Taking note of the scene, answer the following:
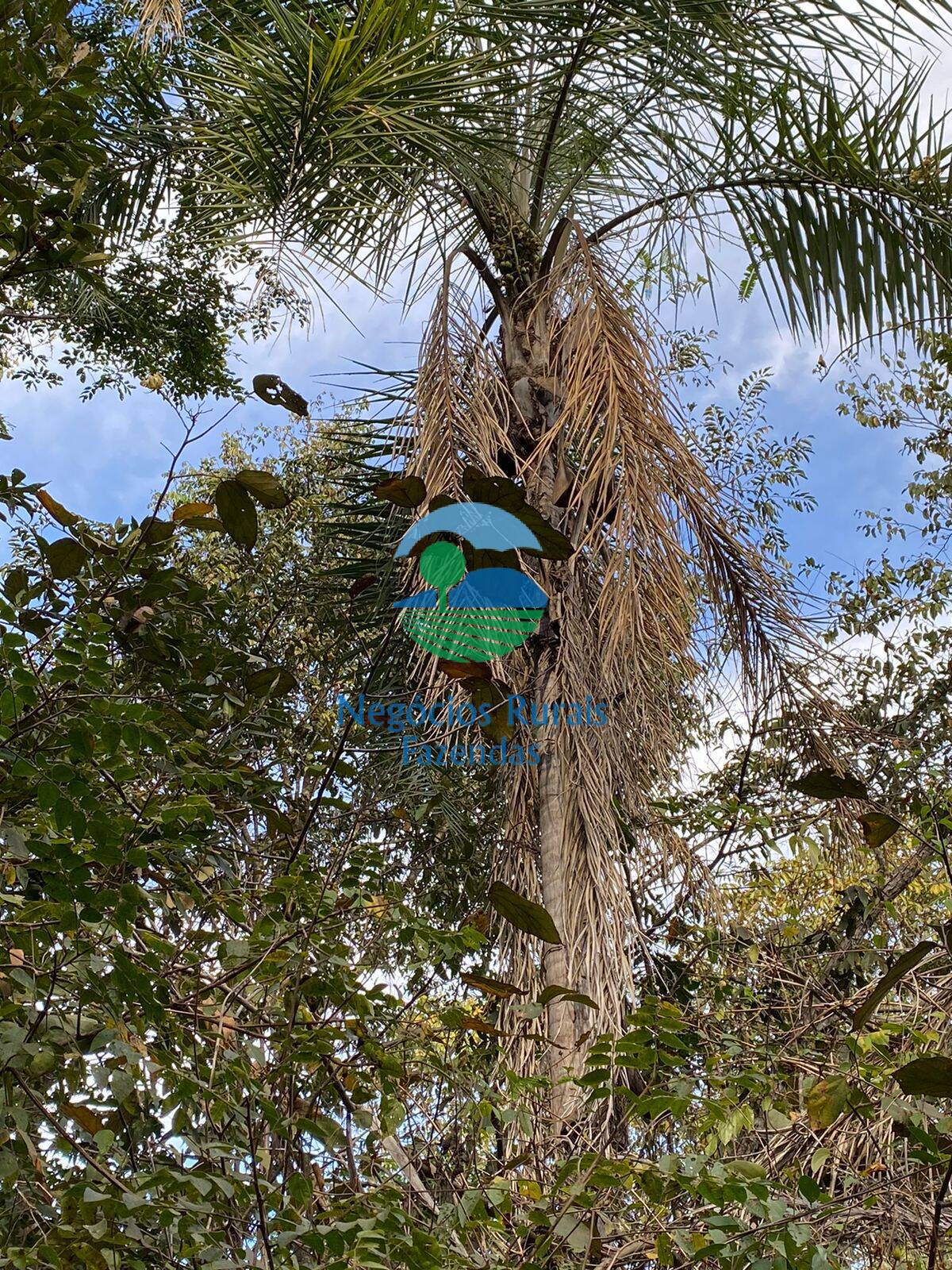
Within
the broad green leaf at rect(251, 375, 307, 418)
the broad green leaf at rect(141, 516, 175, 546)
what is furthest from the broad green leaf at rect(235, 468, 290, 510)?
the broad green leaf at rect(141, 516, 175, 546)

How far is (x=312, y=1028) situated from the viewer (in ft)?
5.69

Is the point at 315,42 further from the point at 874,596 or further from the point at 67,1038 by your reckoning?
the point at 874,596

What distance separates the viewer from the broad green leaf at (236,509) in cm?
143

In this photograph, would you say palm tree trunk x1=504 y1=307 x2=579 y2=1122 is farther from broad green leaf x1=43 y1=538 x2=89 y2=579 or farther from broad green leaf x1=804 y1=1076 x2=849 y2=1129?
broad green leaf x1=43 y1=538 x2=89 y2=579

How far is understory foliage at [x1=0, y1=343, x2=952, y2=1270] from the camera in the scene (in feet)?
4.69

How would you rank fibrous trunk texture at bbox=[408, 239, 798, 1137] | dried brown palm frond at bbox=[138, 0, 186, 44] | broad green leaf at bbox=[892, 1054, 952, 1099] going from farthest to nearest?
fibrous trunk texture at bbox=[408, 239, 798, 1137]
dried brown palm frond at bbox=[138, 0, 186, 44]
broad green leaf at bbox=[892, 1054, 952, 1099]

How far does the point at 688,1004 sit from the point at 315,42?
3146 millimetres

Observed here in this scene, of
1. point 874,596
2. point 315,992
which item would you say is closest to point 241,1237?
point 315,992

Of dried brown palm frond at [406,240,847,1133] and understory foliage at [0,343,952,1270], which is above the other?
dried brown palm frond at [406,240,847,1133]

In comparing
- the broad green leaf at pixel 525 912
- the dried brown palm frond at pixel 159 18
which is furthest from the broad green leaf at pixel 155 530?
the dried brown palm frond at pixel 159 18

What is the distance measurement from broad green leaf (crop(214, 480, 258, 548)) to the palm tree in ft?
5.45

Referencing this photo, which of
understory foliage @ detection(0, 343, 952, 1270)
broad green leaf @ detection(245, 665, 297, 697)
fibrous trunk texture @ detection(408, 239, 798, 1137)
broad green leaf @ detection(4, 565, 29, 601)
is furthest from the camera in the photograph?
fibrous trunk texture @ detection(408, 239, 798, 1137)

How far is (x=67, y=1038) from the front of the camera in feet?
4.84

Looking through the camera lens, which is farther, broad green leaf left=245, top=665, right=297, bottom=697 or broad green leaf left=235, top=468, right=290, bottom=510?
broad green leaf left=245, top=665, right=297, bottom=697
